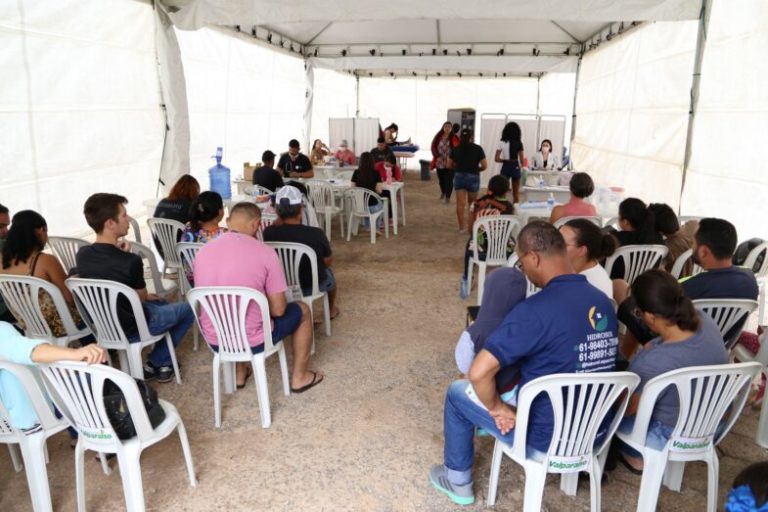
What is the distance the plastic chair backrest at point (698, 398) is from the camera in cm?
172

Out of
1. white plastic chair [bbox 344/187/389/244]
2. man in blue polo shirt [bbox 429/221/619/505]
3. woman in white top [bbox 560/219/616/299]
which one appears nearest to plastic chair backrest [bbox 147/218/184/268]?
white plastic chair [bbox 344/187/389/244]

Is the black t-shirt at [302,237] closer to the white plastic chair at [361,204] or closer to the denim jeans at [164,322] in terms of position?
the denim jeans at [164,322]

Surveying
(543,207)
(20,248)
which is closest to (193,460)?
(20,248)

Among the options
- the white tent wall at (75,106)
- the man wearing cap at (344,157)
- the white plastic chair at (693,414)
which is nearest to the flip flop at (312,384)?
the white plastic chair at (693,414)

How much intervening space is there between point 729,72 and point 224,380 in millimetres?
4813

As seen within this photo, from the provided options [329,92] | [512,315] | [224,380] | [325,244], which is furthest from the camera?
[329,92]

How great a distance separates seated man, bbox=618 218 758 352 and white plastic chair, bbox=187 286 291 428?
5.84 feet

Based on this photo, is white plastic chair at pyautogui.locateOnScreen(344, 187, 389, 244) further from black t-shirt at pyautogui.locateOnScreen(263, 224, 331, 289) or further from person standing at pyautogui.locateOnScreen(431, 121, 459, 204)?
black t-shirt at pyautogui.locateOnScreen(263, 224, 331, 289)

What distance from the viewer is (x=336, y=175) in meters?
8.40

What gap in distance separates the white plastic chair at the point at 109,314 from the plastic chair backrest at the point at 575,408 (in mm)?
1946

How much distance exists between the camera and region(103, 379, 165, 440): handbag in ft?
5.92

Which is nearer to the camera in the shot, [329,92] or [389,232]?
[389,232]

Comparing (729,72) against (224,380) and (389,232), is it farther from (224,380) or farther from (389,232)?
(224,380)

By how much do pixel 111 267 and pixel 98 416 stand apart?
1.06 meters
